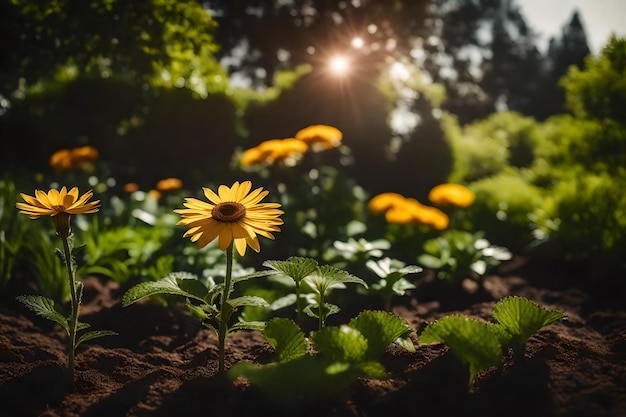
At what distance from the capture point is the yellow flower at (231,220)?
1.31 m

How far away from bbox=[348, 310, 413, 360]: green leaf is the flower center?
1.70ft

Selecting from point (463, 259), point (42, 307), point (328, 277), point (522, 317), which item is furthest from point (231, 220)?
point (463, 259)

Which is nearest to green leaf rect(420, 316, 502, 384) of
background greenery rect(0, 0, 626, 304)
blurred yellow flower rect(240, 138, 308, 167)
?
background greenery rect(0, 0, 626, 304)

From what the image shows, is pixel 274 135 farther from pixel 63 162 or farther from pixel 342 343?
pixel 342 343

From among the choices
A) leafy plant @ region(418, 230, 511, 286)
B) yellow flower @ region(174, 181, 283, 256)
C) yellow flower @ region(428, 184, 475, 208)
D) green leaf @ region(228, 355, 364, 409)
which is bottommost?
green leaf @ region(228, 355, 364, 409)

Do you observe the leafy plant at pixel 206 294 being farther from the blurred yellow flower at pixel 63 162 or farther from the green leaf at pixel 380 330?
the blurred yellow flower at pixel 63 162

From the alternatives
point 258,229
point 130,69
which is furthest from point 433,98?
point 258,229

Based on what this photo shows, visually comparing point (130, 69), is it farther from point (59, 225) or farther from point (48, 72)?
point (59, 225)

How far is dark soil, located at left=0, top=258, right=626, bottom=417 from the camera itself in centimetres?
126

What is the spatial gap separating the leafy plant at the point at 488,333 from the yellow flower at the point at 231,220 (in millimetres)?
588

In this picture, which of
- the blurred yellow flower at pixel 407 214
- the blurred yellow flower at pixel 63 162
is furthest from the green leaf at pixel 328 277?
the blurred yellow flower at pixel 63 162

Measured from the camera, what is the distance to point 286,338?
139 cm

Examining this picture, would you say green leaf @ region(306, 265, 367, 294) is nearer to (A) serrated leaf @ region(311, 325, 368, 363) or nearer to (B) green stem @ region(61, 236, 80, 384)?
(A) serrated leaf @ region(311, 325, 368, 363)

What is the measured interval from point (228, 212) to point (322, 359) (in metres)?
0.53
